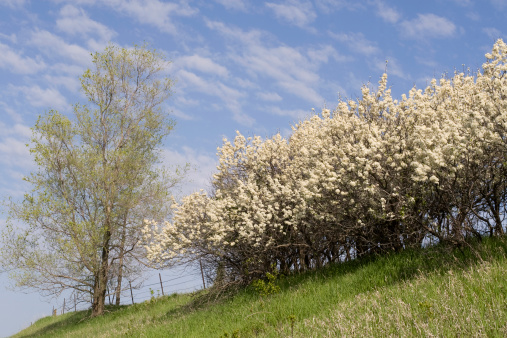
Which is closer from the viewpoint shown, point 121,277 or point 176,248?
point 176,248

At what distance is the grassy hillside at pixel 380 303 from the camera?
6.21m

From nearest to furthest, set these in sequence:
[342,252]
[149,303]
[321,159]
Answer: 1. [321,159]
2. [342,252]
3. [149,303]

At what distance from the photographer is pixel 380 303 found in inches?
320

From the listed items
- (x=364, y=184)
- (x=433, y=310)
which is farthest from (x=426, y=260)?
(x=433, y=310)

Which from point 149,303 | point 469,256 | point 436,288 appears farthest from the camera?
point 149,303

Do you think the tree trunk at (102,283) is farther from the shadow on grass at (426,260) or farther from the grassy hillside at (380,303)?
the shadow on grass at (426,260)

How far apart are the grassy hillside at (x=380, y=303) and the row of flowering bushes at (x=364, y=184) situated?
2.58 ft

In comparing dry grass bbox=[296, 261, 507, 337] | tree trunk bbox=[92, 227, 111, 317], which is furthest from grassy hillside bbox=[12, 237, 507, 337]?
tree trunk bbox=[92, 227, 111, 317]

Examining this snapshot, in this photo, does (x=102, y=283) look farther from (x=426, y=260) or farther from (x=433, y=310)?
(x=433, y=310)

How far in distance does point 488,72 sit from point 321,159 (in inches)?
184

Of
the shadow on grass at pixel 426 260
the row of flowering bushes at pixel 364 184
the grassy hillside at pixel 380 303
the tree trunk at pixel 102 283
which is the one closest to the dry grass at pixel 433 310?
the grassy hillside at pixel 380 303

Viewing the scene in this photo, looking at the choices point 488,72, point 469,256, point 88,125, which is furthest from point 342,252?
point 88,125

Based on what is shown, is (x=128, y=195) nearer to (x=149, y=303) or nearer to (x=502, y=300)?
(x=149, y=303)

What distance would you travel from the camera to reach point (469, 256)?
32.6ft
